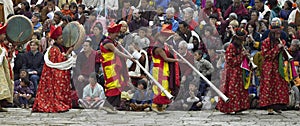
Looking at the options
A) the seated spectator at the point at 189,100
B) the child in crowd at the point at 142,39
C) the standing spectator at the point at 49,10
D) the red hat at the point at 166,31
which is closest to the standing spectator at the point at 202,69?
the seated spectator at the point at 189,100

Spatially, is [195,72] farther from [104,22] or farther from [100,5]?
[100,5]

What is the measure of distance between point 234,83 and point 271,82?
0.69m

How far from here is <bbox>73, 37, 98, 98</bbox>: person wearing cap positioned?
60.4ft

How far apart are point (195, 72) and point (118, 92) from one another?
1.61 m

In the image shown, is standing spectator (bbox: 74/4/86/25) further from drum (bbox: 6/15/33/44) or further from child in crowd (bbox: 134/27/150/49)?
drum (bbox: 6/15/33/44)

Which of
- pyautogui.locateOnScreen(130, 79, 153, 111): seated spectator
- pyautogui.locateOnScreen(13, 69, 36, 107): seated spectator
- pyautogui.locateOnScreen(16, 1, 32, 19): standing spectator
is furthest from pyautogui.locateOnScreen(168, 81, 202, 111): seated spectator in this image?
pyautogui.locateOnScreen(16, 1, 32, 19): standing spectator

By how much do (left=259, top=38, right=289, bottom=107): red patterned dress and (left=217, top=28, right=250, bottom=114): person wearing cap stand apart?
1.08ft

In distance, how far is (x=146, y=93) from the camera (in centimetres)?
1792

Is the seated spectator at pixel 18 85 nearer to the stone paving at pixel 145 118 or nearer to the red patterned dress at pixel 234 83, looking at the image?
the stone paving at pixel 145 118

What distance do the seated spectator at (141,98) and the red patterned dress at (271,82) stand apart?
2122 mm

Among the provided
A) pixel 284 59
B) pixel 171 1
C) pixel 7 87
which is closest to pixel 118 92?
pixel 7 87

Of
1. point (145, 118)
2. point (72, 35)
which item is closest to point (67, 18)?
point (72, 35)

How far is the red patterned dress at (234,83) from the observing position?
17.1m

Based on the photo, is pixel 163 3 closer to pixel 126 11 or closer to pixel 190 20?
pixel 126 11
